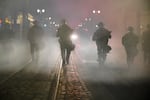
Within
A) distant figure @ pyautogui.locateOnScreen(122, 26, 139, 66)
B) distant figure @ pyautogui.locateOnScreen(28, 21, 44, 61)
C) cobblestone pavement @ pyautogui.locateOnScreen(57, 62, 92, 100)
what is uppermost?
distant figure @ pyautogui.locateOnScreen(28, 21, 44, 61)

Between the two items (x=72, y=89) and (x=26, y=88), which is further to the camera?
(x=26, y=88)

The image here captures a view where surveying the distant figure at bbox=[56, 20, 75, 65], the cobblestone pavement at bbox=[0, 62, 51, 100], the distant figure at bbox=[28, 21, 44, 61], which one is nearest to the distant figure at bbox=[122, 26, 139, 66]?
the distant figure at bbox=[56, 20, 75, 65]

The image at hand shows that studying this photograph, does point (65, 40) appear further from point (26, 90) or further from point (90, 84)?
point (26, 90)

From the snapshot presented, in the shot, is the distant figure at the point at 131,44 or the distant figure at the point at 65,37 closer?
the distant figure at the point at 131,44

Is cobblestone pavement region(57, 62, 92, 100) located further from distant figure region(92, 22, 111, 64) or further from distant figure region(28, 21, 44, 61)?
distant figure region(28, 21, 44, 61)

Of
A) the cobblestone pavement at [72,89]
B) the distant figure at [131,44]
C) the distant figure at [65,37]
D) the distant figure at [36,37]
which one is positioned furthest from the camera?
the distant figure at [36,37]

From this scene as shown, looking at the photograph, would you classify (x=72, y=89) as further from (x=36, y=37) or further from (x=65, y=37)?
(x=36, y=37)

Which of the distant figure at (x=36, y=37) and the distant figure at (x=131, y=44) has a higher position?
the distant figure at (x=36, y=37)

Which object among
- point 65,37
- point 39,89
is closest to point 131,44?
point 65,37

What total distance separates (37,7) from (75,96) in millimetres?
96087

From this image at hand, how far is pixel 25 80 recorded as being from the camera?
14.4 meters

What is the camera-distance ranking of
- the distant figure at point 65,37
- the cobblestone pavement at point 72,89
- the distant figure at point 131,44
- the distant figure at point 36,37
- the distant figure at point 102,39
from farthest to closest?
the distant figure at point 36,37 → the distant figure at point 65,37 → the distant figure at point 102,39 → the distant figure at point 131,44 → the cobblestone pavement at point 72,89

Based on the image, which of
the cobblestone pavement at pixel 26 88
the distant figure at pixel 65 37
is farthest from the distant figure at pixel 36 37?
the cobblestone pavement at pixel 26 88

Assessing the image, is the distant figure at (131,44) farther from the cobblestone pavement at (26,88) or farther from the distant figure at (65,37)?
the cobblestone pavement at (26,88)
